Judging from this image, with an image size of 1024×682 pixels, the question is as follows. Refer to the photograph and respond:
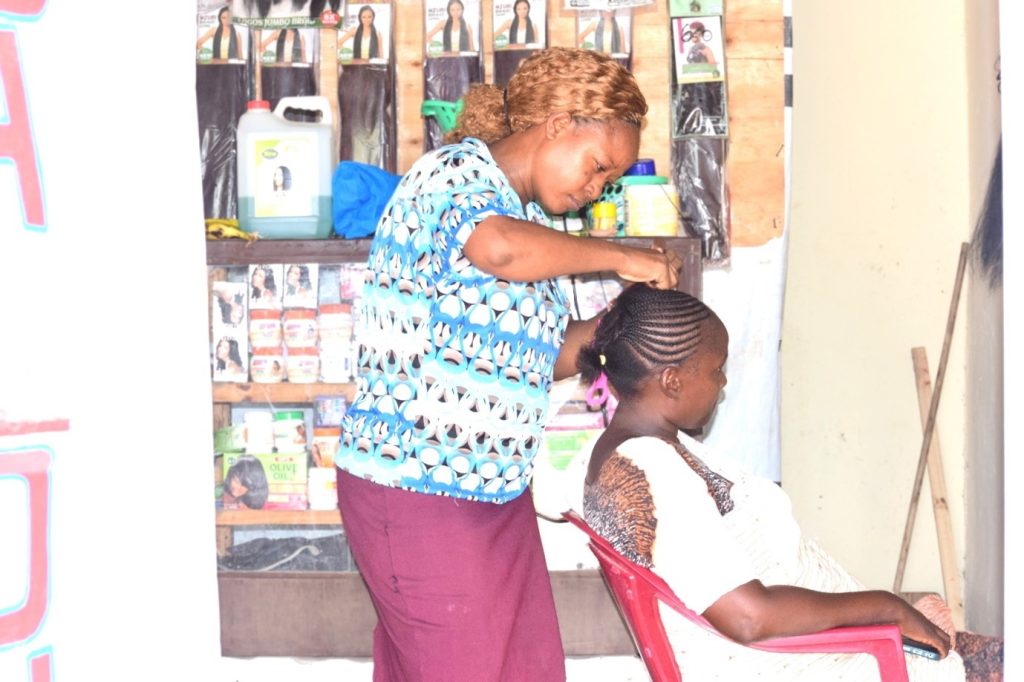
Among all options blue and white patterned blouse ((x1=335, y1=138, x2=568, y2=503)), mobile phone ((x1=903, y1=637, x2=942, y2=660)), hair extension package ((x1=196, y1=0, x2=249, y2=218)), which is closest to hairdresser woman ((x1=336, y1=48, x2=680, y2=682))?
blue and white patterned blouse ((x1=335, y1=138, x2=568, y2=503))

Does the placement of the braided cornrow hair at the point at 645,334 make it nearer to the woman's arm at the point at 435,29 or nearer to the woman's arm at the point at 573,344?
the woman's arm at the point at 573,344

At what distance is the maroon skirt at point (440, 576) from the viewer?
1.64m

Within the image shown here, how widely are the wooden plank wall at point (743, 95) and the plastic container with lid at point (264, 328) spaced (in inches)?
41.9

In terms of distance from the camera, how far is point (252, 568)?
10.5ft

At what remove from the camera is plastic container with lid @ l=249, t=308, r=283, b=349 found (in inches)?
124

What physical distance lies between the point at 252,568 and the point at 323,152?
1.17 meters

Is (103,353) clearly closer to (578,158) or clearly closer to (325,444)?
(578,158)

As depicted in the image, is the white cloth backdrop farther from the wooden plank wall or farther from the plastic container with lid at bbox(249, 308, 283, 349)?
the wooden plank wall

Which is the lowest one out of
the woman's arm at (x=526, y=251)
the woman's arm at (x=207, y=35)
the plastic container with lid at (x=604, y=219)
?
the woman's arm at (x=526, y=251)

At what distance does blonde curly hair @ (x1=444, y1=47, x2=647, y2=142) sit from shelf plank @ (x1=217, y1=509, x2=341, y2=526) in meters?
1.68

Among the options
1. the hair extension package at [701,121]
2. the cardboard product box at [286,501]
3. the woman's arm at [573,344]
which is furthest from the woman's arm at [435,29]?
the woman's arm at [573,344]

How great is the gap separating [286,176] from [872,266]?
185cm

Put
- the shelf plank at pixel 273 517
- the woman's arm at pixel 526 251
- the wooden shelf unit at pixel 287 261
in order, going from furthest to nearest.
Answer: the shelf plank at pixel 273 517 < the wooden shelf unit at pixel 287 261 < the woman's arm at pixel 526 251

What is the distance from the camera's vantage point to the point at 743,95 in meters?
3.19
